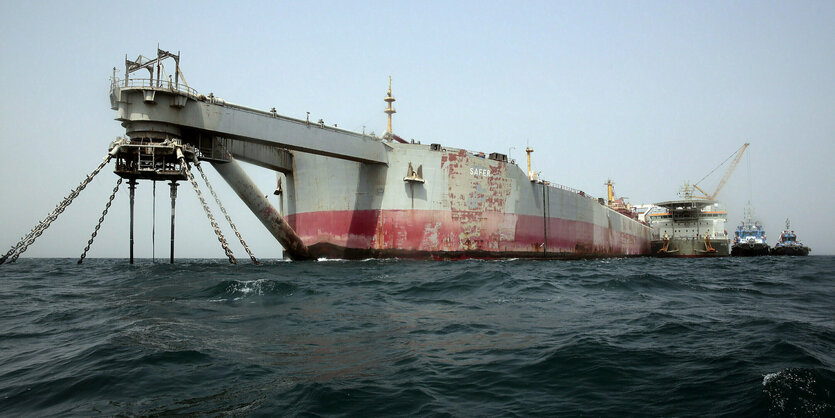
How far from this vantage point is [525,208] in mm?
34062

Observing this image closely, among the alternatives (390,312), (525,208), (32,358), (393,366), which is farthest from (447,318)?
(525,208)

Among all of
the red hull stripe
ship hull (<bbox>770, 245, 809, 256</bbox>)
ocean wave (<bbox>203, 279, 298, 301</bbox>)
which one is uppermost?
the red hull stripe

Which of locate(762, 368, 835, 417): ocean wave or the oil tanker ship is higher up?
the oil tanker ship

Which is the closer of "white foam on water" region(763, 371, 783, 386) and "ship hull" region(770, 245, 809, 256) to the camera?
"white foam on water" region(763, 371, 783, 386)

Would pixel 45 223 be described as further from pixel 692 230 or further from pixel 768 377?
pixel 692 230

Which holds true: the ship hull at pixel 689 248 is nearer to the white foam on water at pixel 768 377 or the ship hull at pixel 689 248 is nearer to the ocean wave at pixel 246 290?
the ocean wave at pixel 246 290

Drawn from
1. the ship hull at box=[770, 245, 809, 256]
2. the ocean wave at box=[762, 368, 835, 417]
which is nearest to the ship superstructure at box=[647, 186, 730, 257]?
the ship hull at box=[770, 245, 809, 256]

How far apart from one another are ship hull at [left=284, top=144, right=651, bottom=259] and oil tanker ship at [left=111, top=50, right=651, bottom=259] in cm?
→ 6

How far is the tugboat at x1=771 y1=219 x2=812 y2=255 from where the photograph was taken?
63.0 meters

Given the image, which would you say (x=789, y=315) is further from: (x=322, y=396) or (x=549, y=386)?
(x=322, y=396)

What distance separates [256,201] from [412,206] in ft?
29.3

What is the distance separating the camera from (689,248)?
58.4 meters

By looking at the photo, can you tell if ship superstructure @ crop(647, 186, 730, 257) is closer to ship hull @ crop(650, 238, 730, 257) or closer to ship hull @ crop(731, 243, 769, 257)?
ship hull @ crop(650, 238, 730, 257)

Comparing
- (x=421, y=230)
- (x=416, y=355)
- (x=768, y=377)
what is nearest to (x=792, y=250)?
(x=421, y=230)
